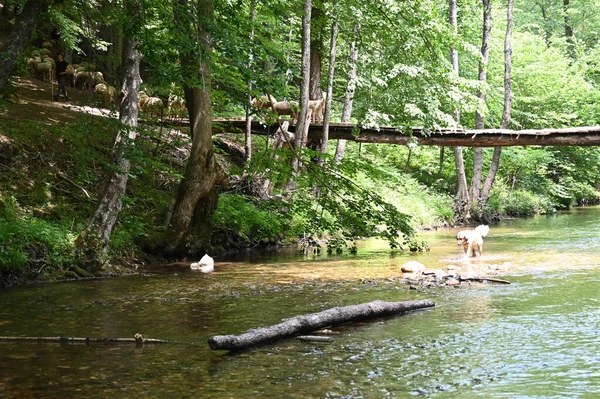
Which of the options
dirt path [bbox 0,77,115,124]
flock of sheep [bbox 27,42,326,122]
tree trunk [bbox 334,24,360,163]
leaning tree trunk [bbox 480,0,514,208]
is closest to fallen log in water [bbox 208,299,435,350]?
flock of sheep [bbox 27,42,326,122]

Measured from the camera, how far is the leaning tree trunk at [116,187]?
11.7 m

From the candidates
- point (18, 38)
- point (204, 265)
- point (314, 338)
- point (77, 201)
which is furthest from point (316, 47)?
point (314, 338)

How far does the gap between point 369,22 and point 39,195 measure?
27.5 feet

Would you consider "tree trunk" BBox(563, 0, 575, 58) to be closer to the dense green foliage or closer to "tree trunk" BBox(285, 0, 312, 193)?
the dense green foliage

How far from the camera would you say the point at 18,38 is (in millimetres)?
9625

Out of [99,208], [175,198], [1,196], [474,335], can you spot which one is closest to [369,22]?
[175,198]

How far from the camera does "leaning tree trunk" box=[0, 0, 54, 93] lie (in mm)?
9523

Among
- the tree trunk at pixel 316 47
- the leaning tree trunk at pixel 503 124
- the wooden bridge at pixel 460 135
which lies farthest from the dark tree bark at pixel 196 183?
the leaning tree trunk at pixel 503 124

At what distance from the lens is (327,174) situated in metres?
13.3

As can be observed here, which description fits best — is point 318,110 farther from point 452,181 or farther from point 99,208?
point 452,181

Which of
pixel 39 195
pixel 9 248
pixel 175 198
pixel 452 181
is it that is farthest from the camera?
pixel 452 181

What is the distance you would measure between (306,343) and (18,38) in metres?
Result: 6.31

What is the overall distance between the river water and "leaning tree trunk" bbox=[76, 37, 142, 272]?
797 millimetres

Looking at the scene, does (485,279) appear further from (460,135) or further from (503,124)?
(503,124)
